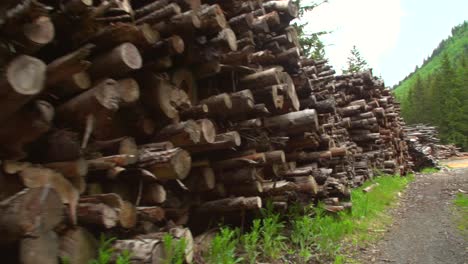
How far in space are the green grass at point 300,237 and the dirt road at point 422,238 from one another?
0.90 feet

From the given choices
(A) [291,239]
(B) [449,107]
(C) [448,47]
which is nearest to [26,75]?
(A) [291,239]

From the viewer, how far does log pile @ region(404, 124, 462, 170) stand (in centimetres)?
2247

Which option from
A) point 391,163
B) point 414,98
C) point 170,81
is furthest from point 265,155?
point 414,98

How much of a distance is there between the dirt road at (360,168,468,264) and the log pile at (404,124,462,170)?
40.2ft

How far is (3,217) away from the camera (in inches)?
A: 98.3

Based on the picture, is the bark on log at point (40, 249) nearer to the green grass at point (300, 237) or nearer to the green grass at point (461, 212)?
the green grass at point (300, 237)

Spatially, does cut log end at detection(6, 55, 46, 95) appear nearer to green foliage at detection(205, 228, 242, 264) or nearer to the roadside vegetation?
the roadside vegetation

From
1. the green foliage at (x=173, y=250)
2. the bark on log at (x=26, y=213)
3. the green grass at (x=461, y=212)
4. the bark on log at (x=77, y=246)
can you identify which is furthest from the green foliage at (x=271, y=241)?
the green grass at (x=461, y=212)

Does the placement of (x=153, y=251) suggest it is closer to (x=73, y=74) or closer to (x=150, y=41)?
(x=73, y=74)

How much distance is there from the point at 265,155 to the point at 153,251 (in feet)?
8.52

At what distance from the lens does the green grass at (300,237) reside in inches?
182

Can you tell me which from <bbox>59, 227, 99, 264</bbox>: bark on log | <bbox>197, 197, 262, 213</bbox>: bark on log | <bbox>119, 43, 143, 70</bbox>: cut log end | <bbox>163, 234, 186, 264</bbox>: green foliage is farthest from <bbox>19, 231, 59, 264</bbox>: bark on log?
<bbox>197, 197, 262, 213</bbox>: bark on log

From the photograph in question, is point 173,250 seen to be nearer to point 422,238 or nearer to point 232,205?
point 232,205

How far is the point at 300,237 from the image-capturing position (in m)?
5.61
